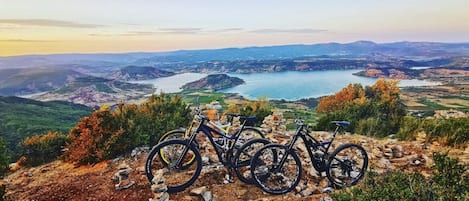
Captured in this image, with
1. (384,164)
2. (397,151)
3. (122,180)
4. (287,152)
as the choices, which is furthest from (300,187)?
A: (122,180)

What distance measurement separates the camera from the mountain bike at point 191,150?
5297mm

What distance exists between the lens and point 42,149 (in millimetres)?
9023

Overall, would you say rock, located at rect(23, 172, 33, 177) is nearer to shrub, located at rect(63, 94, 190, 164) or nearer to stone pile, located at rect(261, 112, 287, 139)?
shrub, located at rect(63, 94, 190, 164)

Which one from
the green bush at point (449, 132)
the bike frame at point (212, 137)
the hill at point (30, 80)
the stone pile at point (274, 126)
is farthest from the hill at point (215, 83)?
the bike frame at point (212, 137)

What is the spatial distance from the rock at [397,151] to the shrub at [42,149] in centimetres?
896

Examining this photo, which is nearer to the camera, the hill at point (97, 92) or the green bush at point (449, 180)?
the green bush at point (449, 180)

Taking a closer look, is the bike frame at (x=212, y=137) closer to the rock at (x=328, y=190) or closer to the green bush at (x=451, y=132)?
the rock at (x=328, y=190)

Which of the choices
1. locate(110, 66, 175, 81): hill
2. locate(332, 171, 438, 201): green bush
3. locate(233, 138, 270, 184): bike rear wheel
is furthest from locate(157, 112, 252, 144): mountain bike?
locate(110, 66, 175, 81): hill

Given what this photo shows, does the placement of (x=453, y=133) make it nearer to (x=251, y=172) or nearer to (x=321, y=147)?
(x=321, y=147)

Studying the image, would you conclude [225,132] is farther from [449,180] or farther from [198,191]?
[449,180]

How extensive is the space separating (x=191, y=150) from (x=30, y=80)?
182 m

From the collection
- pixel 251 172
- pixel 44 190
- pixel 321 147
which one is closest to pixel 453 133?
pixel 321 147

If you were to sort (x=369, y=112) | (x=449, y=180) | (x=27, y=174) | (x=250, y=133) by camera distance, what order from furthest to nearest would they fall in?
(x=369, y=112) < (x=27, y=174) < (x=250, y=133) < (x=449, y=180)

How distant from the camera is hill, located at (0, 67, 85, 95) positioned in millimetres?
144875
